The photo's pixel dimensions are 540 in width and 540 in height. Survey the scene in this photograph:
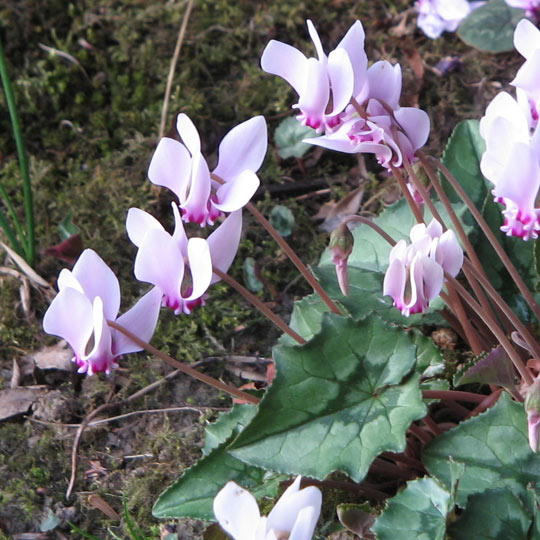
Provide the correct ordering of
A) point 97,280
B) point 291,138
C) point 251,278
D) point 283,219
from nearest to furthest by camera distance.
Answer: point 97,280 → point 251,278 → point 283,219 → point 291,138

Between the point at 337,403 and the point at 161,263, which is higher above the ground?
the point at 161,263

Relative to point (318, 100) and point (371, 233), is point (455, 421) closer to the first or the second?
point (371, 233)

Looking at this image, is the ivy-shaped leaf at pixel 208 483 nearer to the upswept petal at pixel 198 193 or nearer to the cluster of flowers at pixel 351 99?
the upswept petal at pixel 198 193

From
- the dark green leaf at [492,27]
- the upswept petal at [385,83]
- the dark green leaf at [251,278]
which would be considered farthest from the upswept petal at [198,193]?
the dark green leaf at [492,27]

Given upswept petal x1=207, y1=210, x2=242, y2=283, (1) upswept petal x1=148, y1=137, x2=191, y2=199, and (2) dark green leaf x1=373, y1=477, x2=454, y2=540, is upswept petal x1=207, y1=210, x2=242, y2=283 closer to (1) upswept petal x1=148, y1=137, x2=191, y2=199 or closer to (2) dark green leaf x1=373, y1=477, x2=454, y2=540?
(1) upswept petal x1=148, y1=137, x2=191, y2=199

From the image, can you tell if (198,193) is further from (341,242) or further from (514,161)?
(514,161)

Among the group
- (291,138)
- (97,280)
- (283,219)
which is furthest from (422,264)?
(291,138)

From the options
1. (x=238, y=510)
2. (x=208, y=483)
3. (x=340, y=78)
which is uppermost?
(x=340, y=78)
